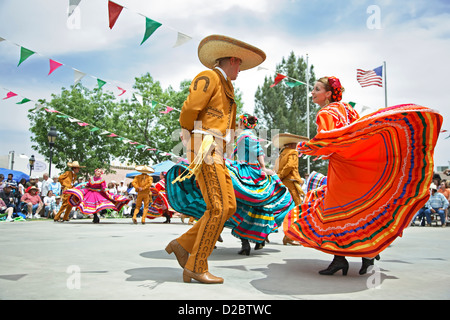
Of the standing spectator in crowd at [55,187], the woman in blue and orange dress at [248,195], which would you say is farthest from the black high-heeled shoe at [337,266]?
the standing spectator in crowd at [55,187]

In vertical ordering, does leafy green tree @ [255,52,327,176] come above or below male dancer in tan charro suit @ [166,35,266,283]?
above

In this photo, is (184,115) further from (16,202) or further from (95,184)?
(16,202)

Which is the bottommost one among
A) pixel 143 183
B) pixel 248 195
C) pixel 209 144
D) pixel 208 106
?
pixel 248 195

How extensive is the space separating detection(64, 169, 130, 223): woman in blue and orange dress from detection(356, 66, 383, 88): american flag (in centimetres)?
871

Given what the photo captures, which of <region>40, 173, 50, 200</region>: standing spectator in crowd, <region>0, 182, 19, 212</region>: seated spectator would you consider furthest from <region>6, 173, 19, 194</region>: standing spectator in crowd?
<region>40, 173, 50, 200</region>: standing spectator in crowd

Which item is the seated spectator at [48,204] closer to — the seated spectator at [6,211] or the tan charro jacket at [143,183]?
the seated spectator at [6,211]

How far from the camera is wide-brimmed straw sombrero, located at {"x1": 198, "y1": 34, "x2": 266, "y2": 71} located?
3365 mm

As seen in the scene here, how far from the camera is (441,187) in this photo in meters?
14.3

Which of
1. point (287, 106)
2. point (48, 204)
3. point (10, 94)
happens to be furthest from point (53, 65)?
point (287, 106)

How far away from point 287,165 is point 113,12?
4.33 meters

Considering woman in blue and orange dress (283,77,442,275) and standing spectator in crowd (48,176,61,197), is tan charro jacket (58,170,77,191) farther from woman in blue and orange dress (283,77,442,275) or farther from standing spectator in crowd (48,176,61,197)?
woman in blue and orange dress (283,77,442,275)

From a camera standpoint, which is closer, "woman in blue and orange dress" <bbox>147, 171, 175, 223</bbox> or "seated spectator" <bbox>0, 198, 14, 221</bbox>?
"seated spectator" <bbox>0, 198, 14, 221</bbox>

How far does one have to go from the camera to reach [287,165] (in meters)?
7.43

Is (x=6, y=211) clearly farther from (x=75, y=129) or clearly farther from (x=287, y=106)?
(x=287, y=106)
